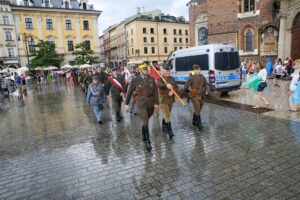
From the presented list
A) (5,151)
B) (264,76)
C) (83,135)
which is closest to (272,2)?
(264,76)

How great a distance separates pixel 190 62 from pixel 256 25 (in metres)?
12.6

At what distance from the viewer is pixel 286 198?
126 inches

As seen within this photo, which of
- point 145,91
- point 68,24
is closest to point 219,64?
point 145,91

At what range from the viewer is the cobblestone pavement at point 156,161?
11.7 feet

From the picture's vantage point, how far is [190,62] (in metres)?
12.0

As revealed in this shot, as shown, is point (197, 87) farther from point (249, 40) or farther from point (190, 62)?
point (249, 40)

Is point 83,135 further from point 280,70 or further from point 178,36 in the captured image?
point 178,36

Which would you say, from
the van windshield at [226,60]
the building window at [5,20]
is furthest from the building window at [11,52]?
the van windshield at [226,60]

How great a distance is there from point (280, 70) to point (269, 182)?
13.0m

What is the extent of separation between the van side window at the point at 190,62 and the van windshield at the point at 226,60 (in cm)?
52

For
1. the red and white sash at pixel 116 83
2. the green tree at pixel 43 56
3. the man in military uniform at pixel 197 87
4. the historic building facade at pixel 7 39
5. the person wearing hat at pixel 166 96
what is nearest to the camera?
the person wearing hat at pixel 166 96

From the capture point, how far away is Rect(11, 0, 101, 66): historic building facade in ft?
150

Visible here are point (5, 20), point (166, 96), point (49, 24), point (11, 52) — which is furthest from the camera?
point (49, 24)

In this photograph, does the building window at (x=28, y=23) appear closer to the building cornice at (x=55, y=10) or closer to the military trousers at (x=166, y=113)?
the building cornice at (x=55, y=10)
